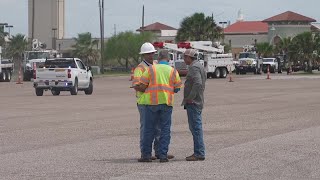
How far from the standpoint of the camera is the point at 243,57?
82.2 m

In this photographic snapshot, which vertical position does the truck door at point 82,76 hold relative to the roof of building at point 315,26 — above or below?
below

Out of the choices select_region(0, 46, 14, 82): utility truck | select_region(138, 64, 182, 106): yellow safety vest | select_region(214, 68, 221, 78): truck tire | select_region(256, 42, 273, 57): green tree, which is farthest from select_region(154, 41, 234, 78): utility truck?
select_region(138, 64, 182, 106): yellow safety vest

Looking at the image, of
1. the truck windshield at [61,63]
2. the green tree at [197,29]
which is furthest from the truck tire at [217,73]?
the truck windshield at [61,63]

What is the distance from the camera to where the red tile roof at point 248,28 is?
15025 centimetres

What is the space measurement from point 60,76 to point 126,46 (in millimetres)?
73132

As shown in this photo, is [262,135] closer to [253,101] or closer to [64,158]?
[64,158]

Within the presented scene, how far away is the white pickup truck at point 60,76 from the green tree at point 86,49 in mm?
71459

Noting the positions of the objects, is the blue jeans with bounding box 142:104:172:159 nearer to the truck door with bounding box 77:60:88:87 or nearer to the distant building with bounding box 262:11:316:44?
the truck door with bounding box 77:60:88:87

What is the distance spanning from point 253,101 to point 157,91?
1859cm

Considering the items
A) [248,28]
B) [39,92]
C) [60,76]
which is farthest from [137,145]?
[248,28]

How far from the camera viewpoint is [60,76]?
119ft

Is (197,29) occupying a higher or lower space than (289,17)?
lower

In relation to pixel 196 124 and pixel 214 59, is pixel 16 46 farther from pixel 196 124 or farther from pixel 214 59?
pixel 196 124

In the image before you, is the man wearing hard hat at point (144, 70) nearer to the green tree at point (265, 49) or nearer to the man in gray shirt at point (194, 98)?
the man in gray shirt at point (194, 98)
